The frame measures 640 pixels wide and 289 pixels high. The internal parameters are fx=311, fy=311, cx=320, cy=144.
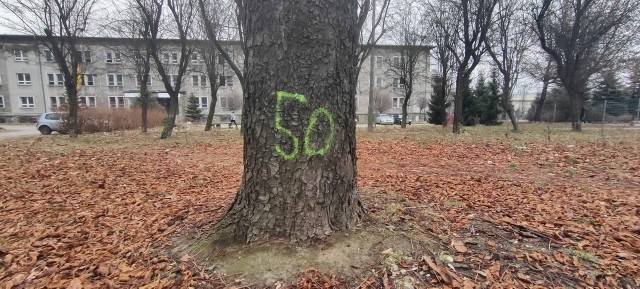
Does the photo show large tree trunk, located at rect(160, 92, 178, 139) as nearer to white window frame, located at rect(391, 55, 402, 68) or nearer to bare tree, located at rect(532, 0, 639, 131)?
bare tree, located at rect(532, 0, 639, 131)

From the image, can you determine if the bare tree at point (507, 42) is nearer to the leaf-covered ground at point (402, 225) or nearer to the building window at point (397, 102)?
the leaf-covered ground at point (402, 225)

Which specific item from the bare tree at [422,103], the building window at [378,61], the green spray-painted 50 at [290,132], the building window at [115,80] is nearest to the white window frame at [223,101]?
the building window at [115,80]

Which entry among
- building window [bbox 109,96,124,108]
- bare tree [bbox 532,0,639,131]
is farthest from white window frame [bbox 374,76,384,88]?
building window [bbox 109,96,124,108]

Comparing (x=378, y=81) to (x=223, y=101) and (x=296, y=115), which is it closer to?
(x=223, y=101)

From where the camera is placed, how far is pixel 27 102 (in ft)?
135

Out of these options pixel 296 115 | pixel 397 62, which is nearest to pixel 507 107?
pixel 397 62

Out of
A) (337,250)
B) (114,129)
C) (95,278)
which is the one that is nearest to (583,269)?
(337,250)

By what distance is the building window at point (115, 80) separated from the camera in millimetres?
43406

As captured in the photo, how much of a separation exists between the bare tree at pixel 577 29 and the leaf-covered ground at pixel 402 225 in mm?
11669

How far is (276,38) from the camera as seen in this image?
2.09m

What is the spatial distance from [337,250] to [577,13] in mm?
17152

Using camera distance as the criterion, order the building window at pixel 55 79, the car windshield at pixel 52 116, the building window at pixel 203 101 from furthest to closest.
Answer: the building window at pixel 203 101
the building window at pixel 55 79
the car windshield at pixel 52 116

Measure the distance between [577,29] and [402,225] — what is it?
1657cm

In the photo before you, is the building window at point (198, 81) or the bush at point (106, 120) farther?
the building window at point (198, 81)
